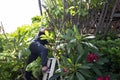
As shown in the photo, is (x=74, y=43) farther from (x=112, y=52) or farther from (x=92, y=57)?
(x=112, y=52)

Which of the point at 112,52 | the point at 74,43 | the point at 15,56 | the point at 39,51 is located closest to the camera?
the point at 74,43

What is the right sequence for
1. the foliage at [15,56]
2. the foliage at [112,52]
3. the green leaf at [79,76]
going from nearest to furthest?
the green leaf at [79,76] → the foliage at [112,52] → the foliage at [15,56]

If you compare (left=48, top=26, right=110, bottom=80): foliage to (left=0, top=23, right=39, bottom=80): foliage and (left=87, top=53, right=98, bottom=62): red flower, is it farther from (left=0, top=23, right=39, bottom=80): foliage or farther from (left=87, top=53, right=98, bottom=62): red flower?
(left=0, top=23, right=39, bottom=80): foliage

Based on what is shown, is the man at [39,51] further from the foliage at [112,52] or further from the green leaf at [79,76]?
the foliage at [112,52]

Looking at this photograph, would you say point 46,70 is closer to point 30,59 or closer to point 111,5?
point 30,59

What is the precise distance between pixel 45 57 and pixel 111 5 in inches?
103

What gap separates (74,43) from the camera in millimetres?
5324

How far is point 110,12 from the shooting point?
7.75 metres

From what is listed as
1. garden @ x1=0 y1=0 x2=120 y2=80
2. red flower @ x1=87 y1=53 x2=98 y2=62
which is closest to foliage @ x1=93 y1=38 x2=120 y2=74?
garden @ x1=0 y1=0 x2=120 y2=80

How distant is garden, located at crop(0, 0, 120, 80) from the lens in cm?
530

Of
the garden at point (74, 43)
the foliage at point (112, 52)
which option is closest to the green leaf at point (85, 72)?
the garden at point (74, 43)

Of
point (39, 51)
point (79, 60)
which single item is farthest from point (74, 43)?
point (39, 51)

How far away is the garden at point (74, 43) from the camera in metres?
5.30

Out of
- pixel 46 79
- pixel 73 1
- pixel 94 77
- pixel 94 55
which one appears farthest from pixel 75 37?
pixel 73 1
